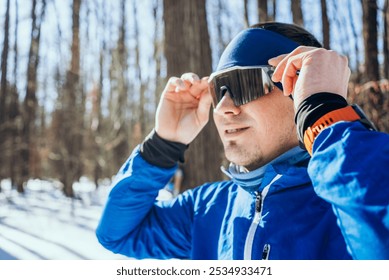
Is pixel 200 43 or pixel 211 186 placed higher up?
pixel 200 43

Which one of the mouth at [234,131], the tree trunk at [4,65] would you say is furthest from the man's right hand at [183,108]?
the tree trunk at [4,65]

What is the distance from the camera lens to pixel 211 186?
3.52ft

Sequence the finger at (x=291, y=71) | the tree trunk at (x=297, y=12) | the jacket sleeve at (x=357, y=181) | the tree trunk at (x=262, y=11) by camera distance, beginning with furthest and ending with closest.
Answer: the tree trunk at (x=262, y=11)
the tree trunk at (x=297, y=12)
the finger at (x=291, y=71)
the jacket sleeve at (x=357, y=181)

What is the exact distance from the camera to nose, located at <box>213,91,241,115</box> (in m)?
0.90

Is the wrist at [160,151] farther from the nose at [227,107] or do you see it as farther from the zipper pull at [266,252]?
the zipper pull at [266,252]

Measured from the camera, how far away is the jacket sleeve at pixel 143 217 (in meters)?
1.04

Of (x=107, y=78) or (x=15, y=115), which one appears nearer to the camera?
(x=15, y=115)

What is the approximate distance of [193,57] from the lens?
361 centimetres

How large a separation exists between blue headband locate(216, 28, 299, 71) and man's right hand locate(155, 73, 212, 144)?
168 mm

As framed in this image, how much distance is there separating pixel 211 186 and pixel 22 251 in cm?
86

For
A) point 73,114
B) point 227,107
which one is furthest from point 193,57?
point 73,114

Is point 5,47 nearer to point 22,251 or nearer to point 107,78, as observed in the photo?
point 22,251

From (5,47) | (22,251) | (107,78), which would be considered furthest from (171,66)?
(107,78)

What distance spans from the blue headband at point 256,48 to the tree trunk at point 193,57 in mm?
2472
